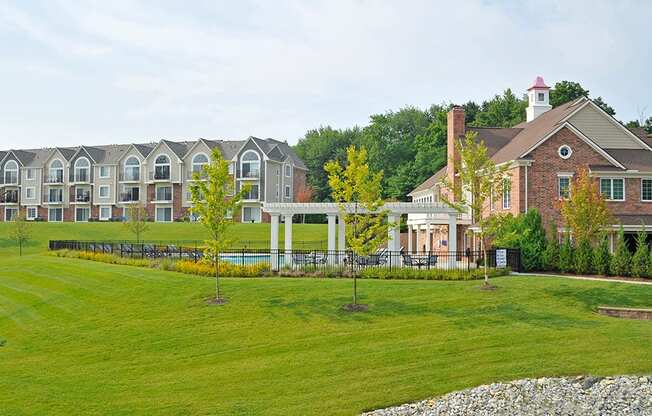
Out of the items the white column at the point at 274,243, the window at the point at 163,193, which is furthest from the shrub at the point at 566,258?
the window at the point at 163,193

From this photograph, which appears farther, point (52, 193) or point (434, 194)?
point (52, 193)

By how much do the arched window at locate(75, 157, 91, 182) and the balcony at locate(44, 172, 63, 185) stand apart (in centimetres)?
219

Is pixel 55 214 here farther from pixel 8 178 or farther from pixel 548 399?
pixel 548 399

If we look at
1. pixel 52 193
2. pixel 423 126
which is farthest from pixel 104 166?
pixel 423 126

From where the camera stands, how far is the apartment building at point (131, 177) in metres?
66.4

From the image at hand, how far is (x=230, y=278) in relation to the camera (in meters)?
25.0

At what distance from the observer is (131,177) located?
232ft

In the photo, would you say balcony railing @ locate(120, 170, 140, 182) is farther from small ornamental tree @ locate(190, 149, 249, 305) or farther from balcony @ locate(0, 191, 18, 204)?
small ornamental tree @ locate(190, 149, 249, 305)

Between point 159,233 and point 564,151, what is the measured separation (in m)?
34.9

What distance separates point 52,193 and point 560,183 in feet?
192

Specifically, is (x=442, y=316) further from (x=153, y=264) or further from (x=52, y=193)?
(x=52, y=193)

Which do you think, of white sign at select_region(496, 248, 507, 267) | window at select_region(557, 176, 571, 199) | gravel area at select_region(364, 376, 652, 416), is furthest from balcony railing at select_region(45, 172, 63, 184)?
gravel area at select_region(364, 376, 652, 416)

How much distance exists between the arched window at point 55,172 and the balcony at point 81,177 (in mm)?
1984

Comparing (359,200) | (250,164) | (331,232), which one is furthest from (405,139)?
(359,200)
